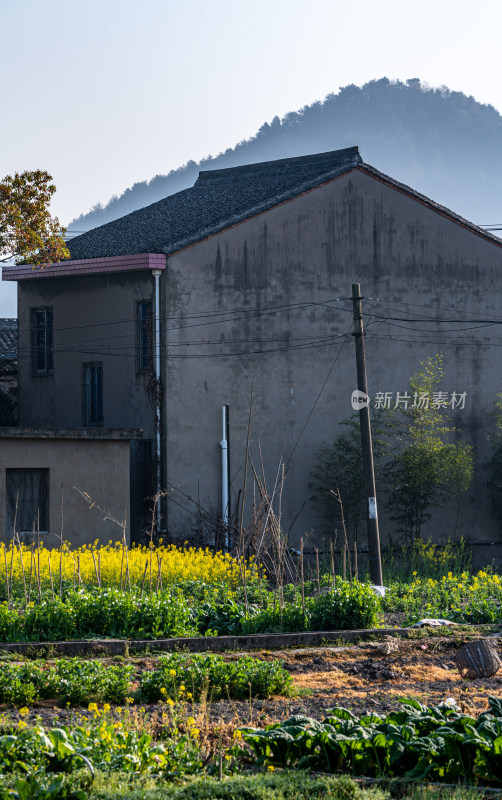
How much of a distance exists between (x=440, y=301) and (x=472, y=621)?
14448 mm

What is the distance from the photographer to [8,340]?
32.8 metres

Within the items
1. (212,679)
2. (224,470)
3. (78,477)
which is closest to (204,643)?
(212,679)

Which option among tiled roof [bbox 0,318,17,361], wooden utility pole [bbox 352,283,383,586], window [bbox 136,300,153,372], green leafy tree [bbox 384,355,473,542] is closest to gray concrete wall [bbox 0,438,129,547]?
window [bbox 136,300,153,372]

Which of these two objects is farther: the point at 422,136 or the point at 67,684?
the point at 422,136

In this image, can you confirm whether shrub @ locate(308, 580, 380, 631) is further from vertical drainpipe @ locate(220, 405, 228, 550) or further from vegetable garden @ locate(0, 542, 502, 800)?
vertical drainpipe @ locate(220, 405, 228, 550)

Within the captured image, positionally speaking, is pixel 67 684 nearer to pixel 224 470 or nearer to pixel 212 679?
pixel 212 679

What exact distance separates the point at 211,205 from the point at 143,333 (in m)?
5.33

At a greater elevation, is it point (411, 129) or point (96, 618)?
point (411, 129)

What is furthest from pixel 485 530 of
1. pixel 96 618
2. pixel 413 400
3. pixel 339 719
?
pixel 339 719

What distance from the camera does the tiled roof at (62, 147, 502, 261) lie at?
2644 centimetres

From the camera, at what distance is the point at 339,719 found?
326 inches

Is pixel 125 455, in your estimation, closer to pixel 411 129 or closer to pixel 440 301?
pixel 440 301

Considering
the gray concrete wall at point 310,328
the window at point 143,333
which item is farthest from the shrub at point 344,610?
the window at point 143,333

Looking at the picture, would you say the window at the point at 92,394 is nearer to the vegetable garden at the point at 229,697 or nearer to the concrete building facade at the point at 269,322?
the concrete building facade at the point at 269,322
